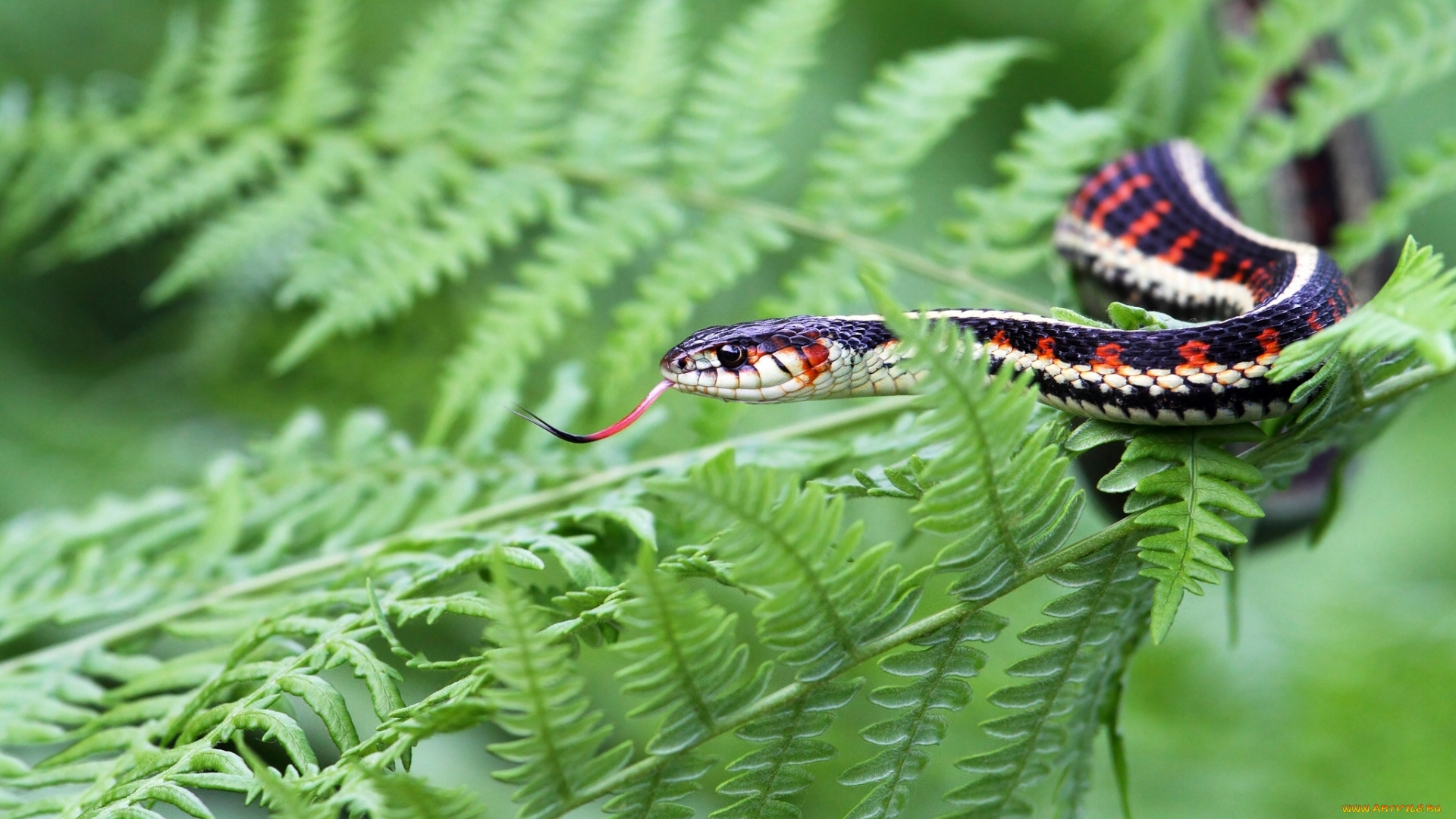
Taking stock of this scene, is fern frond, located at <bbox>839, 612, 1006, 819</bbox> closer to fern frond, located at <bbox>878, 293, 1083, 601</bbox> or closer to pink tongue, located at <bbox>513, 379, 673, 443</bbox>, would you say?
fern frond, located at <bbox>878, 293, 1083, 601</bbox>

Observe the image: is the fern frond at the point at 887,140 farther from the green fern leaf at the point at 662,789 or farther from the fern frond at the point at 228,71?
the fern frond at the point at 228,71

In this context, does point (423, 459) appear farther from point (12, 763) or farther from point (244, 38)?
point (244, 38)

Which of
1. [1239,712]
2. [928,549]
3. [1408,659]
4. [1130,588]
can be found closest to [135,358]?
[928,549]

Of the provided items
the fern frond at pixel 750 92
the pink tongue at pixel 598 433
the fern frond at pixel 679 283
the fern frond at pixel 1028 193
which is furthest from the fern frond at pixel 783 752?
the fern frond at pixel 750 92

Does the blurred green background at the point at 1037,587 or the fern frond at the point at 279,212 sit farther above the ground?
the fern frond at the point at 279,212

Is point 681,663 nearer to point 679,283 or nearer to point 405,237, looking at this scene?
point 679,283

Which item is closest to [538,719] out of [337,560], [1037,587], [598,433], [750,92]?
[598,433]
